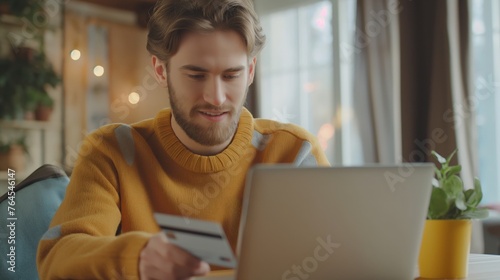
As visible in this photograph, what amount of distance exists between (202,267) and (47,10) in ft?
12.5

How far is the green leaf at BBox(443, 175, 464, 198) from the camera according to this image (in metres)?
1.16

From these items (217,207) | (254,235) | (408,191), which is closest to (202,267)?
(254,235)

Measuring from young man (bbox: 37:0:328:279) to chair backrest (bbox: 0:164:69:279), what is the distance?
0.18 m

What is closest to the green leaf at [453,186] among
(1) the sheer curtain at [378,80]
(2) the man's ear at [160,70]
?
(2) the man's ear at [160,70]

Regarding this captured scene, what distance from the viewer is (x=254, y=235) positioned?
92 centimetres

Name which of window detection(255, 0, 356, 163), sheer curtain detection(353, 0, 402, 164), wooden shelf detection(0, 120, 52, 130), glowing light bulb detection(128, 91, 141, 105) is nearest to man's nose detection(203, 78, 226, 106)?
sheer curtain detection(353, 0, 402, 164)

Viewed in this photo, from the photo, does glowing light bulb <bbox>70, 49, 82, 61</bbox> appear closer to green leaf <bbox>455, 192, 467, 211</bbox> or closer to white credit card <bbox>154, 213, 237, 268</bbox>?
green leaf <bbox>455, 192, 467, 211</bbox>

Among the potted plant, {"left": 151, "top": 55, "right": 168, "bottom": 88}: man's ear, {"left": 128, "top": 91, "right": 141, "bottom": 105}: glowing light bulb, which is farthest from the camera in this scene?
{"left": 128, "top": 91, "right": 141, "bottom": 105}: glowing light bulb

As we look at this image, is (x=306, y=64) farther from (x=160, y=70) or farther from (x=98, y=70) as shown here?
(x=160, y=70)

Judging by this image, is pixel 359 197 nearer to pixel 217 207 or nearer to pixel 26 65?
pixel 217 207

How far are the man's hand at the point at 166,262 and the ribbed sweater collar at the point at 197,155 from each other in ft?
1.77

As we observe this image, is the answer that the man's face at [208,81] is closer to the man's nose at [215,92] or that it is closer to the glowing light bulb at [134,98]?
the man's nose at [215,92]

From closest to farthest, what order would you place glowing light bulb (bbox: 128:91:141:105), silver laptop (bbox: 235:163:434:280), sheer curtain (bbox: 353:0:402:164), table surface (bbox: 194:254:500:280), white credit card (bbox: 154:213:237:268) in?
white credit card (bbox: 154:213:237:268) < silver laptop (bbox: 235:163:434:280) < table surface (bbox: 194:254:500:280) < sheer curtain (bbox: 353:0:402:164) < glowing light bulb (bbox: 128:91:141:105)

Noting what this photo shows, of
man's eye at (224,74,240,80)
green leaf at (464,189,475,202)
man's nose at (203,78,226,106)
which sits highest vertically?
man's eye at (224,74,240,80)
